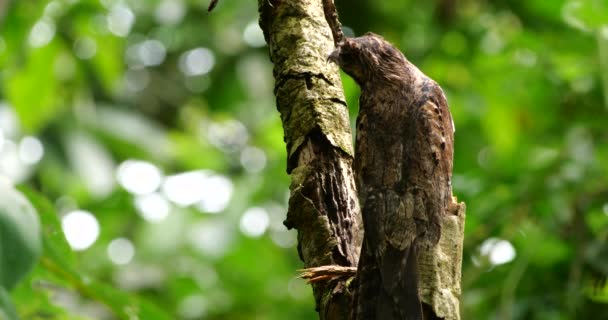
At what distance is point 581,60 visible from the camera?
4.58 m

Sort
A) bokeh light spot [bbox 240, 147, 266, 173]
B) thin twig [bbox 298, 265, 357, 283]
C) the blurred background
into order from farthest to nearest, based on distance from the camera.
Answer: bokeh light spot [bbox 240, 147, 266, 173], the blurred background, thin twig [bbox 298, 265, 357, 283]

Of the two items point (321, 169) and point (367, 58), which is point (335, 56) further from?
point (321, 169)

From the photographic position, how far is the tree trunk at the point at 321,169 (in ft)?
5.87

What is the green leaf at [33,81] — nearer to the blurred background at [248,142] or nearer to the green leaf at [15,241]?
the blurred background at [248,142]

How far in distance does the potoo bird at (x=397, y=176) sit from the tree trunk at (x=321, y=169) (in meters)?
0.04


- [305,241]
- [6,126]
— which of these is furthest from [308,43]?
[6,126]

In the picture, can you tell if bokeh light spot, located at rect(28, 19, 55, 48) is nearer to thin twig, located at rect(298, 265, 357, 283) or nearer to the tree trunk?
the tree trunk

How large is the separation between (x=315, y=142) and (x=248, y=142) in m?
6.30

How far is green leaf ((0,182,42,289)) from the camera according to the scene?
175 cm

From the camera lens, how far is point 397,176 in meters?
1.80

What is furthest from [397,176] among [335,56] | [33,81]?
[33,81]

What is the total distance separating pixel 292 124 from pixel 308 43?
21 cm

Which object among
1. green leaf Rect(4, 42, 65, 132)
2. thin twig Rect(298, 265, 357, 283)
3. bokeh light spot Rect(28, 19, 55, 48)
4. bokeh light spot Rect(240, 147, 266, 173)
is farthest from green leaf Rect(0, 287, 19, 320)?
bokeh light spot Rect(240, 147, 266, 173)

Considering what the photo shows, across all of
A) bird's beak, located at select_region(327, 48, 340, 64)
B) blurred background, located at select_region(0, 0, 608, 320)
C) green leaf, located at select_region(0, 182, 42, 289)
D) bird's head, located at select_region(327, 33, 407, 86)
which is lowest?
green leaf, located at select_region(0, 182, 42, 289)
